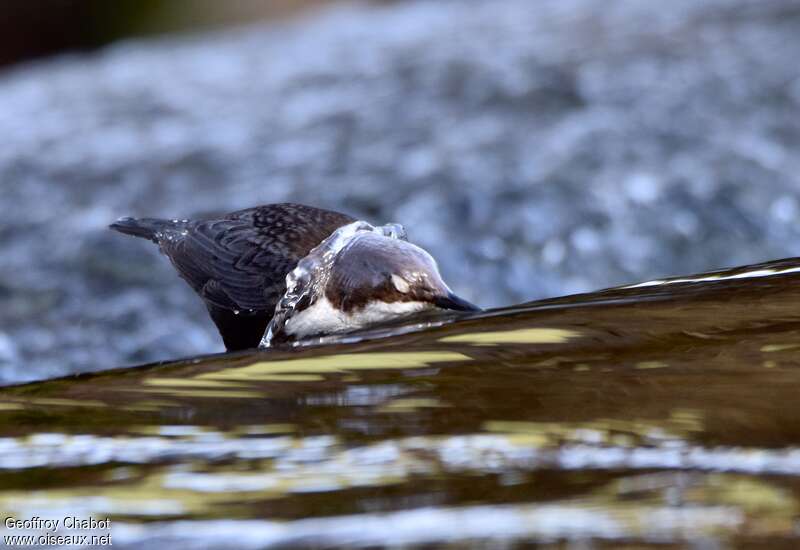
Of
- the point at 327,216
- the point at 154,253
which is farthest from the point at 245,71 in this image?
the point at 327,216

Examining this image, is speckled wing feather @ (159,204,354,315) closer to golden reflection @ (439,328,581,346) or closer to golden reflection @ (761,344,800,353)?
golden reflection @ (439,328,581,346)

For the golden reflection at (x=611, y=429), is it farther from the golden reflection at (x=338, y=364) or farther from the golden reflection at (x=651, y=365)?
the golden reflection at (x=338, y=364)

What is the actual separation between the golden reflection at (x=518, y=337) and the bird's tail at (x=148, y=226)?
2.27 meters

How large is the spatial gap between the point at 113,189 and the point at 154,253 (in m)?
0.88

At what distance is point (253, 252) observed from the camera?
4.06 meters

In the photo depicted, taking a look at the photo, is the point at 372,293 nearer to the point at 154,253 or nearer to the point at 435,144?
the point at 154,253

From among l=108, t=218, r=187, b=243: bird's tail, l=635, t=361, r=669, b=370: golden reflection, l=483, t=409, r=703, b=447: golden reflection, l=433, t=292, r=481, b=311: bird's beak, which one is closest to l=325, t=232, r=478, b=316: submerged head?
l=433, t=292, r=481, b=311: bird's beak

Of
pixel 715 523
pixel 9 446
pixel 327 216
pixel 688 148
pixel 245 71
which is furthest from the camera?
pixel 245 71

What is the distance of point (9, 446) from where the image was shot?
2.18m

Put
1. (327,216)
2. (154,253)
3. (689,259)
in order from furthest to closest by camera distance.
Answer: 1. (154,253)
2. (689,259)
3. (327,216)

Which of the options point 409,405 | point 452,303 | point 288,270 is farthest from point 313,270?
point 409,405

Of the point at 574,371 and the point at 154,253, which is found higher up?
the point at 154,253

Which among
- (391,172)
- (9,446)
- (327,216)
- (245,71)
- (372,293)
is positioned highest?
(245,71)

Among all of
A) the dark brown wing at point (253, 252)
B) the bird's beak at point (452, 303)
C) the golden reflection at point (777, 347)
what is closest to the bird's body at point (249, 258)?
the dark brown wing at point (253, 252)
